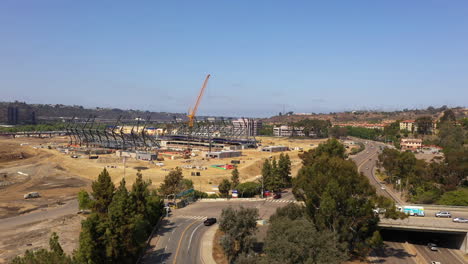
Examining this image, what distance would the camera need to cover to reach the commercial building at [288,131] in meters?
135

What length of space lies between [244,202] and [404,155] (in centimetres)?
2236

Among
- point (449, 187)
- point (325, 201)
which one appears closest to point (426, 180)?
point (449, 187)

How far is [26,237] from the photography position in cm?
2603

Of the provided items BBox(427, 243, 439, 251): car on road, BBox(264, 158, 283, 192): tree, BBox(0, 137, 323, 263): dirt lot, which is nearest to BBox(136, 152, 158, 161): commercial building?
BBox(0, 137, 323, 263): dirt lot

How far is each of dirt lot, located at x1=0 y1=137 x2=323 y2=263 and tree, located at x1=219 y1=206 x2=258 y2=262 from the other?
1183 cm

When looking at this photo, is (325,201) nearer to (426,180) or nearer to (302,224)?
(302,224)

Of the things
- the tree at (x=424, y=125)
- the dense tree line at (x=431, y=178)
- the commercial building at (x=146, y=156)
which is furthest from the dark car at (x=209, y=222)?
the tree at (x=424, y=125)

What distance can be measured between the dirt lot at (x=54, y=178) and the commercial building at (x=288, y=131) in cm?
5307

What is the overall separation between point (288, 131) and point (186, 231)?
395ft

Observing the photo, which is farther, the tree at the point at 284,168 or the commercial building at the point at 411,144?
the commercial building at the point at 411,144

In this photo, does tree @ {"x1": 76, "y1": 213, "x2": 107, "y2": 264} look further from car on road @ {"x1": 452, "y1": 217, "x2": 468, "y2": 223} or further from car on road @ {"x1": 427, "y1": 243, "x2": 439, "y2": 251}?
car on road @ {"x1": 452, "y1": 217, "x2": 468, "y2": 223}

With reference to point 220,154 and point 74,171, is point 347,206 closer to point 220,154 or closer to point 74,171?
point 74,171

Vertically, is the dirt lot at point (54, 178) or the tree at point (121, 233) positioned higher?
the tree at point (121, 233)

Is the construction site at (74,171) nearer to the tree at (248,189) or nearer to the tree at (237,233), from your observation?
the tree at (248,189)
